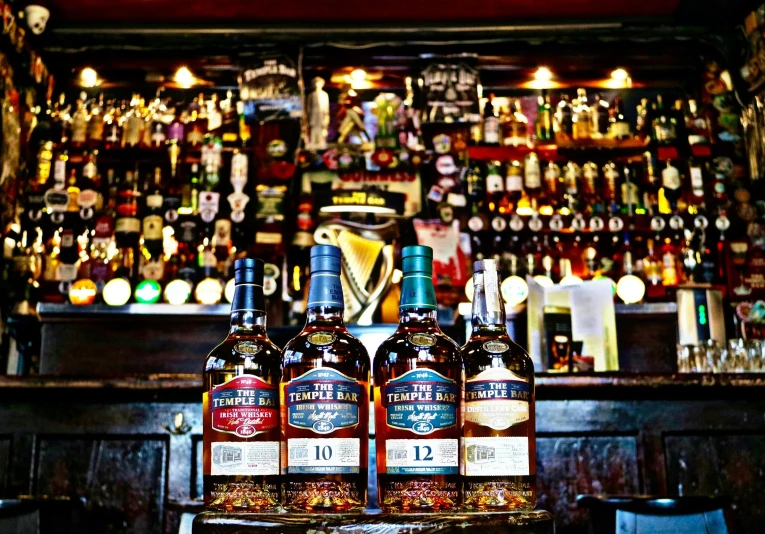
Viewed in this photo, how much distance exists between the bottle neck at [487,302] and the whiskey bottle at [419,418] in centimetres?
7

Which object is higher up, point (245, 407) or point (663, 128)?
point (663, 128)

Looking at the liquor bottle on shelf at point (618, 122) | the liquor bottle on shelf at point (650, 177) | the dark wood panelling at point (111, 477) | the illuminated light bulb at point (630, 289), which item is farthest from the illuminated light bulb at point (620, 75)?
the dark wood panelling at point (111, 477)

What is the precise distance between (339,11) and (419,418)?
13.9 ft

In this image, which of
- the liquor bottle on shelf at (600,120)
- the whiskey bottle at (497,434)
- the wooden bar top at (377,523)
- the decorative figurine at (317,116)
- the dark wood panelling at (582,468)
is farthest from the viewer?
the liquor bottle on shelf at (600,120)

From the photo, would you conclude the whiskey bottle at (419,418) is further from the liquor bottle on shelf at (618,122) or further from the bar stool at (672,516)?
the liquor bottle on shelf at (618,122)

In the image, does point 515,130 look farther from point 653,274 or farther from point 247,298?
point 247,298

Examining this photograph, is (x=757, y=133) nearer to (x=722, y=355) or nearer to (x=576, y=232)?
(x=576, y=232)

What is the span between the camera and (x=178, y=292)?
4.77 m

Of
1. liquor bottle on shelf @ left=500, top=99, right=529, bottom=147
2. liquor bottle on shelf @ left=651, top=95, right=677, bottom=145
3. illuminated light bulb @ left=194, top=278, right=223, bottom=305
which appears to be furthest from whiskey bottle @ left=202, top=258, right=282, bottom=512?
liquor bottle on shelf @ left=651, top=95, right=677, bottom=145

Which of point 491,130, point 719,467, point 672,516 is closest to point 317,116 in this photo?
point 491,130

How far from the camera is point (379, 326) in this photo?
3.58 m

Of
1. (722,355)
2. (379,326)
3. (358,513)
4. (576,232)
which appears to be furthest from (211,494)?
(576,232)

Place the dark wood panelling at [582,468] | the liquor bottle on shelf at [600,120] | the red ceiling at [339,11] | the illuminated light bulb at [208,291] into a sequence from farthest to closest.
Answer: the liquor bottle on shelf at [600,120], the illuminated light bulb at [208,291], the red ceiling at [339,11], the dark wood panelling at [582,468]

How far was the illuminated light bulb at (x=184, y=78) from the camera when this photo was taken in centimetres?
509
